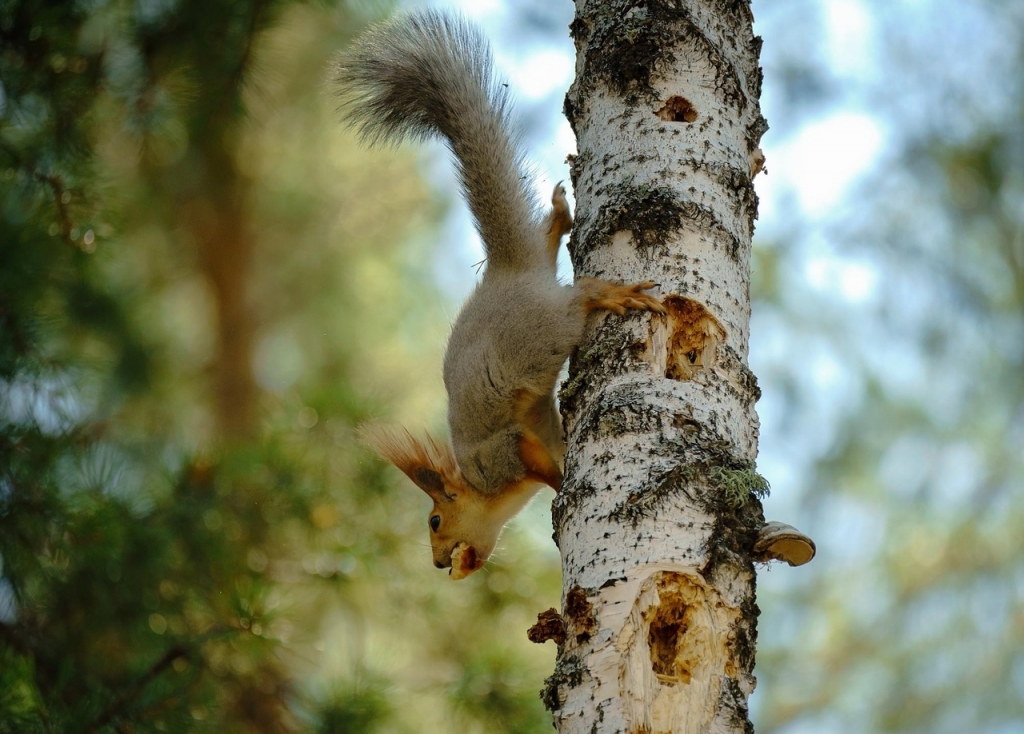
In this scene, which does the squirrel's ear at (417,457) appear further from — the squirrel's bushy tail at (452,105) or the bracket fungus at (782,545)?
the bracket fungus at (782,545)

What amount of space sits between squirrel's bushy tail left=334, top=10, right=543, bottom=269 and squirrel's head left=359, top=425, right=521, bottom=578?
1.62 feet

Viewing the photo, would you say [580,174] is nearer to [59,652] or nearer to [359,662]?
[359,662]

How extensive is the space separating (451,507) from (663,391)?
108 centimetres

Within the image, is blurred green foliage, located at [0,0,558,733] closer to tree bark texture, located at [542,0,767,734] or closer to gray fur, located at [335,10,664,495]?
gray fur, located at [335,10,664,495]

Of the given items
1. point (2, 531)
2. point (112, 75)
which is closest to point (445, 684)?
point (2, 531)

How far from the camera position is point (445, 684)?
2641 millimetres

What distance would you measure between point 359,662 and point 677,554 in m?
1.36

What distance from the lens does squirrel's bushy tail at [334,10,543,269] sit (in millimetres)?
2320

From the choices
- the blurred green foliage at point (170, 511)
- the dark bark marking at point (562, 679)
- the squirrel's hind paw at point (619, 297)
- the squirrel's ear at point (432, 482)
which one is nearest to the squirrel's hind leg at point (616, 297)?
the squirrel's hind paw at point (619, 297)

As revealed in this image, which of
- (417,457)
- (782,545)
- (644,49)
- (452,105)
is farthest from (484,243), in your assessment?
(782,545)

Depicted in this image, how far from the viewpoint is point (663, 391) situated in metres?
1.54

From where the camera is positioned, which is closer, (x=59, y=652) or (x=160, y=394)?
(x=59, y=652)

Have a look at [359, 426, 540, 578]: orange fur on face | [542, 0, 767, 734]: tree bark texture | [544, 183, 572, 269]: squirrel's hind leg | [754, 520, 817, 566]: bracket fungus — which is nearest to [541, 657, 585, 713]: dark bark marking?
[542, 0, 767, 734]: tree bark texture

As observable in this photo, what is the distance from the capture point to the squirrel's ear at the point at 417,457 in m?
2.54
